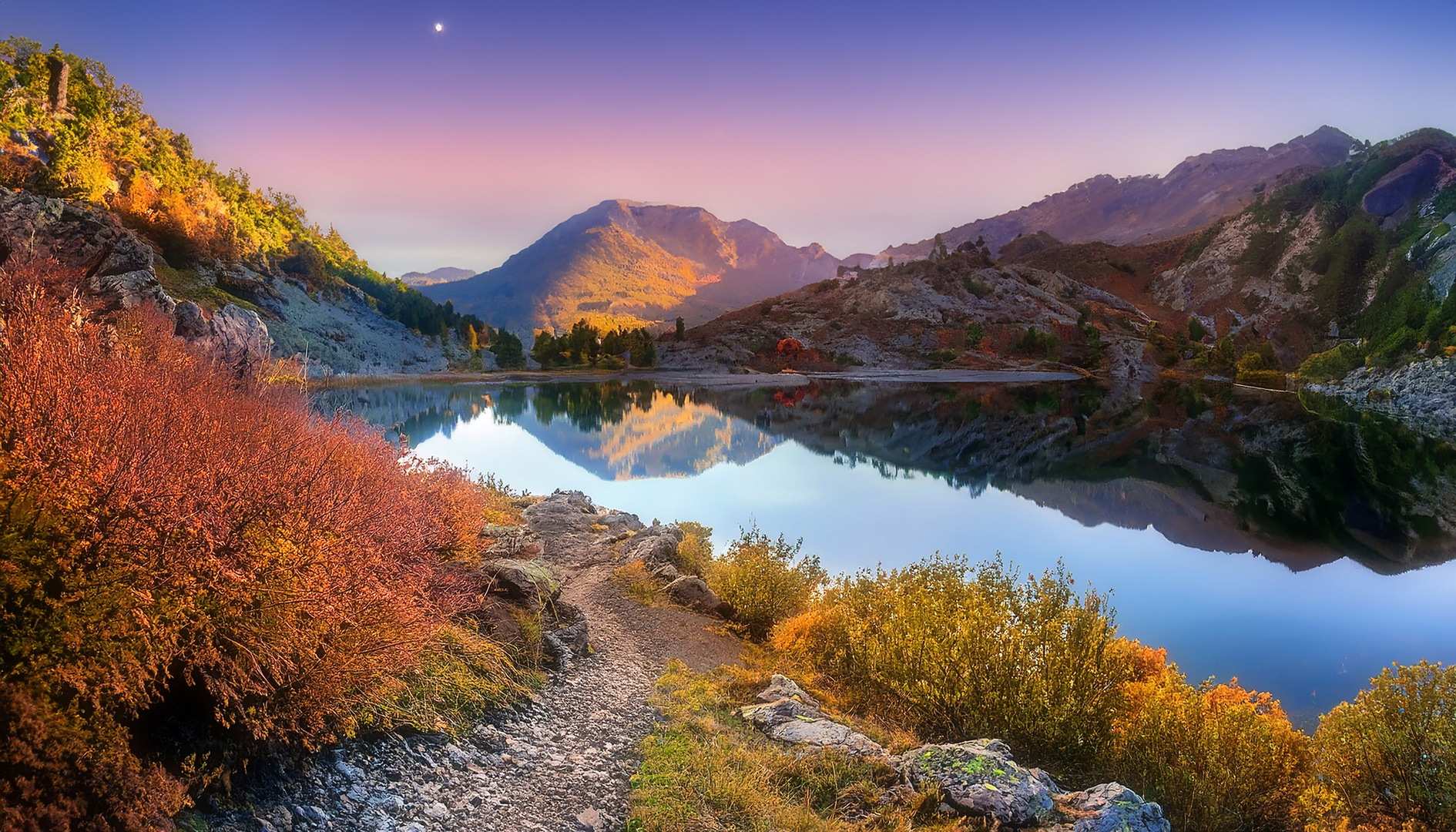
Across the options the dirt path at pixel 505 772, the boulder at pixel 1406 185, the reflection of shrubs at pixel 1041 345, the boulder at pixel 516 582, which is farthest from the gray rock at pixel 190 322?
the boulder at pixel 1406 185

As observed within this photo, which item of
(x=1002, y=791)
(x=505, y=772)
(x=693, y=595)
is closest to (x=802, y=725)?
(x=1002, y=791)

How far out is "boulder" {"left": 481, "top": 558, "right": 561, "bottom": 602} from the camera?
8.98m

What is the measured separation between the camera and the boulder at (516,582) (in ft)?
29.5

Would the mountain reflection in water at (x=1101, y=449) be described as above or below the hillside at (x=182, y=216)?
below

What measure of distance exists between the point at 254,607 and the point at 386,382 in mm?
81929

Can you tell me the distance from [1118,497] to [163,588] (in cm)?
2435

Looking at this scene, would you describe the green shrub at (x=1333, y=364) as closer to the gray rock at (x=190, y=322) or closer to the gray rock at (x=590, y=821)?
the gray rock at (x=590, y=821)

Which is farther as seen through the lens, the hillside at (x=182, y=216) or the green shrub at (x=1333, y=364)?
the green shrub at (x=1333, y=364)

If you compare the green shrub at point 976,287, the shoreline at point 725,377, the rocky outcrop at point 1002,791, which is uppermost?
the green shrub at point 976,287

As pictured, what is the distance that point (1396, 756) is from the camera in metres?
6.50

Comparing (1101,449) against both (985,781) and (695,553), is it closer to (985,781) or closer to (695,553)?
(695,553)

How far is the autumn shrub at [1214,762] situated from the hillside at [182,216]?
1970 cm

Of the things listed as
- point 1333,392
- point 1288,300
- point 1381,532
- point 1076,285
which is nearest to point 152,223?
point 1381,532

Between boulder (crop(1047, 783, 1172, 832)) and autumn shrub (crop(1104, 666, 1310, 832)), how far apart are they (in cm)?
138
